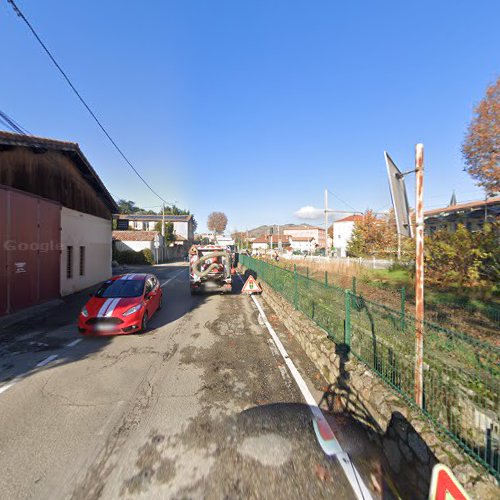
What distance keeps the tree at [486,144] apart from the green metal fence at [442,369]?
16.9m

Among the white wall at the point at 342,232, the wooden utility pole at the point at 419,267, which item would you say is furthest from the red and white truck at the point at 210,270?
the white wall at the point at 342,232

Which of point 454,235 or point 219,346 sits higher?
point 454,235

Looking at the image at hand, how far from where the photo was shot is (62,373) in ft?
15.4

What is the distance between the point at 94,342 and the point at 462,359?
267 inches

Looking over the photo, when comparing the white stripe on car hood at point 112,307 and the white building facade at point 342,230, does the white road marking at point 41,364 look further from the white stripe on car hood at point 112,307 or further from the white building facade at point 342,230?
the white building facade at point 342,230

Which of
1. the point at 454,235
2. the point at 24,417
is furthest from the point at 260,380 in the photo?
the point at 454,235

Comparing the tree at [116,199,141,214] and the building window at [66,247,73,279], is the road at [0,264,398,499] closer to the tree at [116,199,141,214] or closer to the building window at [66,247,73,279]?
the building window at [66,247,73,279]

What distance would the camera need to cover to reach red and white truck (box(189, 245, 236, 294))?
12016 millimetres

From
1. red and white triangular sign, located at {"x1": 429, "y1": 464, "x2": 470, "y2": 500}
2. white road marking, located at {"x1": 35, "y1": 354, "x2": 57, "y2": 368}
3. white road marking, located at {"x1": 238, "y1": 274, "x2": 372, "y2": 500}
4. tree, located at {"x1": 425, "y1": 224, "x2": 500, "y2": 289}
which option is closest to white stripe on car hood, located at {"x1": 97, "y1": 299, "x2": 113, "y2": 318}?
white road marking, located at {"x1": 35, "y1": 354, "x2": 57, "y2": 368}

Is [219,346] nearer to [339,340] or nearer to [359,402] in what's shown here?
Result: [339,340]

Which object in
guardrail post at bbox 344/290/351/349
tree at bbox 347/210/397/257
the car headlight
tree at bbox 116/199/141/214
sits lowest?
the car headlight

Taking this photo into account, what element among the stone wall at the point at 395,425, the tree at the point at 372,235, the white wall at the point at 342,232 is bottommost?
the stone wall at the point at 395,425

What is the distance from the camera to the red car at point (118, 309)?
20.7 feet

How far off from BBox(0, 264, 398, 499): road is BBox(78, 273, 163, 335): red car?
0.37 m
